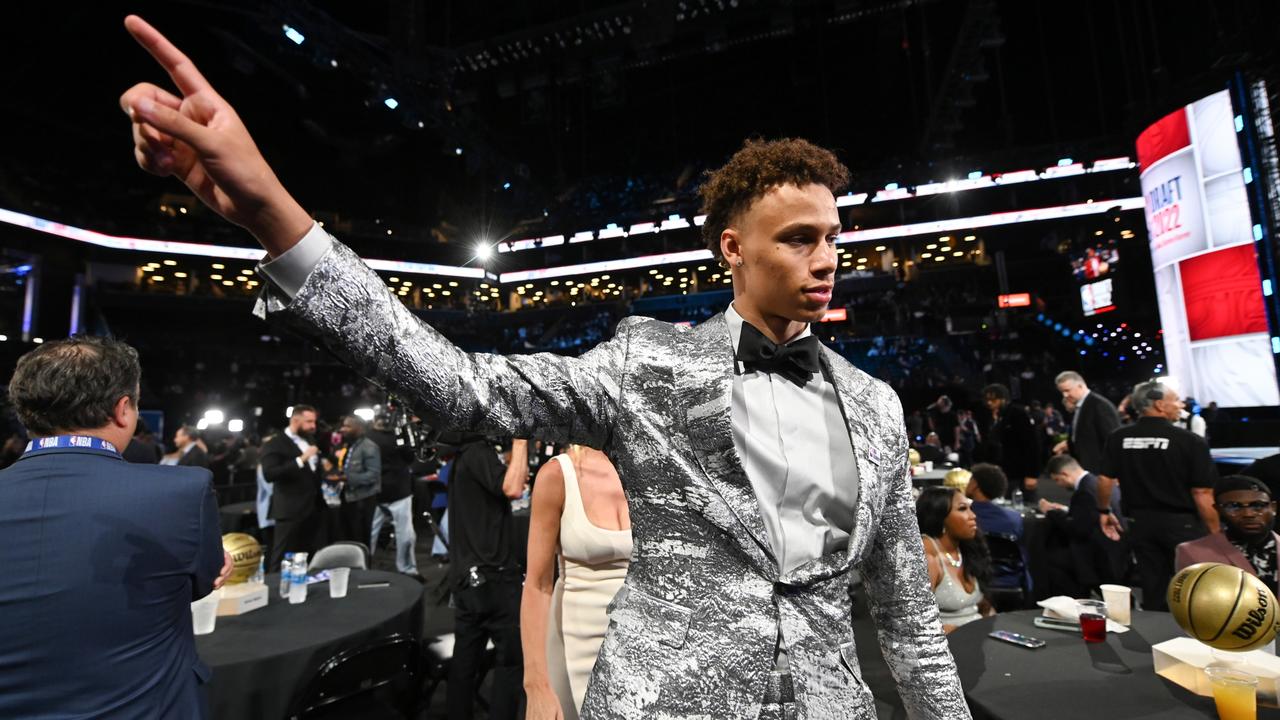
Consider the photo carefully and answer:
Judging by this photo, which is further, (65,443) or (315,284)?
(65,443)

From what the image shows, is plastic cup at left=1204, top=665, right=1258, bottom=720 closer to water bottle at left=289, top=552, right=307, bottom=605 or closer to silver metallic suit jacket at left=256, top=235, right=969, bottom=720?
silver metallic suit jacket at left=256, top=235, right=969, bottom=720

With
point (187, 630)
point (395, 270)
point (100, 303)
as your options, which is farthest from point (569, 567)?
point (395, 270)

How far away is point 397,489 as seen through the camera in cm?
727

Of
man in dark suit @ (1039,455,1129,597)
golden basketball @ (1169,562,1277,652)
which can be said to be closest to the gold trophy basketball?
golden basketball @ (1169,562,1277,652)

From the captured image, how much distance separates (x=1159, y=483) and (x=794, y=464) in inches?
192

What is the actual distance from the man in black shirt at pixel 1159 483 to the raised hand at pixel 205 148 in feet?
18.2

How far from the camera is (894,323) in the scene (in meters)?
20.4

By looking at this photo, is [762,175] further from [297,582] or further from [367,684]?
[297,582]

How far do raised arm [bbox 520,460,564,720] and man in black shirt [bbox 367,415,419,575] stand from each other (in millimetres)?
5556

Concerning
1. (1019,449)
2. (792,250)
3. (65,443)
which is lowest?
(1019,449)

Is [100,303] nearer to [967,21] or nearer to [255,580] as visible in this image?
[255,580]

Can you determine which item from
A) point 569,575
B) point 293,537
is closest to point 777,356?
point 569,575

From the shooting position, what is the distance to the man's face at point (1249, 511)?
9.32ft

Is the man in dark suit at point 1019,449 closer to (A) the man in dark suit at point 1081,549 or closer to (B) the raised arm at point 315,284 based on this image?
(A) the man in dark suit at point 1081,549
